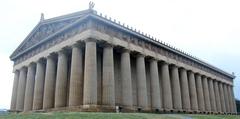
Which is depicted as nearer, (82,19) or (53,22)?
(82,19)

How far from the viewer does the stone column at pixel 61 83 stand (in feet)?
131

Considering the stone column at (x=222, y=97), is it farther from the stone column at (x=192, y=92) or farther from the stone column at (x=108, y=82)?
the stone column at (x=108, y=82)

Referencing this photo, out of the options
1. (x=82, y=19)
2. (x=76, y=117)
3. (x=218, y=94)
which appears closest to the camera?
(x=76, y=117)

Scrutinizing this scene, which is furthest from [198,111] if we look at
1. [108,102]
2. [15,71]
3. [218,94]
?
[15,71]

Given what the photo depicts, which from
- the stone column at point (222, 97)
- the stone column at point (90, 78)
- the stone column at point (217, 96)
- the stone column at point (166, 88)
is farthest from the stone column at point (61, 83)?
the stone column at point (222, 97)

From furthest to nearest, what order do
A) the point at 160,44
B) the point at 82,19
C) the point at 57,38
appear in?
the point at 160,44 < the point at 57,38 < the point at 82,19

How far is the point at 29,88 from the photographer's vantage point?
163 feet

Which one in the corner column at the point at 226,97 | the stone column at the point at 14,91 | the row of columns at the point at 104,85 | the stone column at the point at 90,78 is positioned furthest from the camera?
the corner column at the point at 226,97

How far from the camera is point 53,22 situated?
1821 inches

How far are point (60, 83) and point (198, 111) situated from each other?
29638 millimetres

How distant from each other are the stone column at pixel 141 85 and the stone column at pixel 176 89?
384 inches

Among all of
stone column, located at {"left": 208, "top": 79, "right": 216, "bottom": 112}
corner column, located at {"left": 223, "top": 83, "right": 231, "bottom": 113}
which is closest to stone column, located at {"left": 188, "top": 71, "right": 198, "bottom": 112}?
stone column, located at {"left": 208, "top": 79, "right": 216, "bottom": 112}

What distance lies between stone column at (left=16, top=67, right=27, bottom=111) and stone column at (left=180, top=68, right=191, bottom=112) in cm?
3030

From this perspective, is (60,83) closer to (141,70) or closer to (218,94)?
(141,70)
